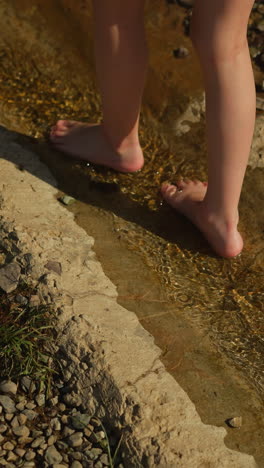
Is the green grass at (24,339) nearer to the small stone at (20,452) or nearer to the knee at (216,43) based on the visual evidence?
the small stone at (20,452)

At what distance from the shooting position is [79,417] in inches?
92.4

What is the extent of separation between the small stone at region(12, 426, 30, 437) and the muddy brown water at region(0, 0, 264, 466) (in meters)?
0.47

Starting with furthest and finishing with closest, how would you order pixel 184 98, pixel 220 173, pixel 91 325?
pixel 184 98 → pixel 220 173 → pixel 91 325

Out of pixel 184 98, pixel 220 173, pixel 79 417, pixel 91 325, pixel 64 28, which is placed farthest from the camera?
pixel 64 28

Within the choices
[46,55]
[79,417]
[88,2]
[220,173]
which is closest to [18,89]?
[46,55]

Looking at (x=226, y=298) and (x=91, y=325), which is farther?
(x=226, y=298)

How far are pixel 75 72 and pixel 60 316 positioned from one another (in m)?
1.62

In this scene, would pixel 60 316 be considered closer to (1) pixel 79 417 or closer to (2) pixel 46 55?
(1) pixel 79 417

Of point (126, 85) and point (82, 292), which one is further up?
point (126, 85)

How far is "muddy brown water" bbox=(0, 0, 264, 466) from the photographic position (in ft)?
8.30

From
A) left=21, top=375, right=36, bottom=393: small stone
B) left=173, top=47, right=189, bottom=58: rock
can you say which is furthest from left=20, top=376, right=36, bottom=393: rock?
left=173, top=47, right=189, bottom=58: rock

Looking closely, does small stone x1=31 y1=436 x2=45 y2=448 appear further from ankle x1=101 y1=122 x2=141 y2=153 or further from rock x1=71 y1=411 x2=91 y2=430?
ankle x1=101 y1=122 x2=141 y2=153

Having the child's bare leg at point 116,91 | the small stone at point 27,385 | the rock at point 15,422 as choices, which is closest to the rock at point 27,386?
the small stone at point 27,385

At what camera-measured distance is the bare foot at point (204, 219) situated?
9.59 ft
